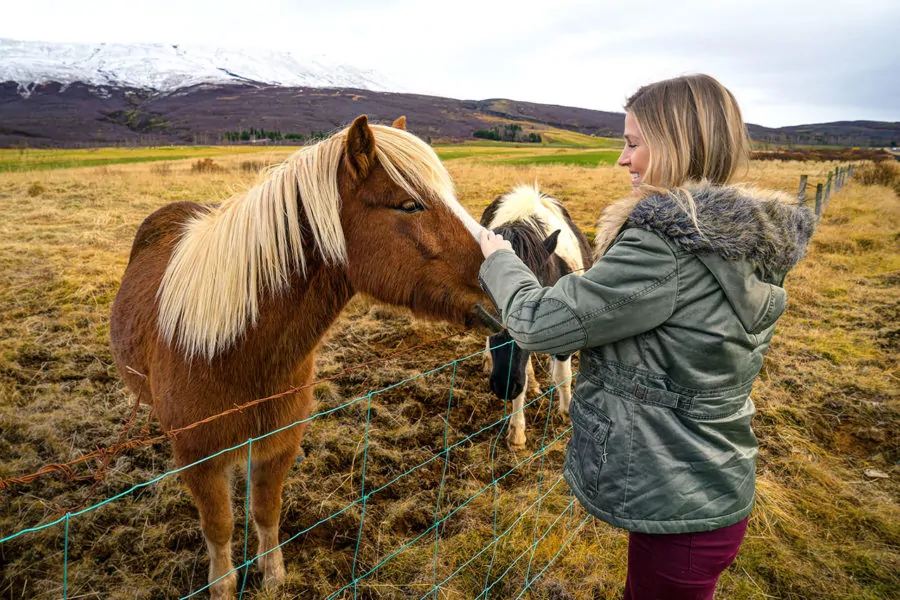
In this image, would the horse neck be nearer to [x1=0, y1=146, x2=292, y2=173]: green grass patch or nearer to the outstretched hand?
the outstretched hand

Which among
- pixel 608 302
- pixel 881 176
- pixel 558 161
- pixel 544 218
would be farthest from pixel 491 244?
pixel 558 161

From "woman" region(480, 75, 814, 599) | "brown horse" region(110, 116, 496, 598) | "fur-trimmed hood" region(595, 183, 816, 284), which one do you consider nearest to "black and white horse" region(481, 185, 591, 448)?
"brown horse" region(110, 116, 496, 598)

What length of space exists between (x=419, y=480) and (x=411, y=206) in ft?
8.29

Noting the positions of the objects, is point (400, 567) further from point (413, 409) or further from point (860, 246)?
point (860, 246)

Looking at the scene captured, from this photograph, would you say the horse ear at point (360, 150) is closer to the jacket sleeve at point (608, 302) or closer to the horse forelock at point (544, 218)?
the jacket sleeve at point (608, 302)

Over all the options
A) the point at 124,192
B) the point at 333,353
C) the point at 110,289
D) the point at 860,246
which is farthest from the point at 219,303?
the point at 124,192

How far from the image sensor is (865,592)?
2746 millimetres

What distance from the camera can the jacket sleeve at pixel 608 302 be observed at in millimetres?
1214

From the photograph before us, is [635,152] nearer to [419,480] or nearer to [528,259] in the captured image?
[528,259]

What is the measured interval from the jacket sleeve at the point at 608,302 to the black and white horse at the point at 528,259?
138 centimetres

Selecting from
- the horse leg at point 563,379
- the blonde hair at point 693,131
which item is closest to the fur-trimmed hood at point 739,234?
the blonde hair at point 693,131

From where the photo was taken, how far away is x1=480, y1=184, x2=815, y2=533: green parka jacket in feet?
4.01

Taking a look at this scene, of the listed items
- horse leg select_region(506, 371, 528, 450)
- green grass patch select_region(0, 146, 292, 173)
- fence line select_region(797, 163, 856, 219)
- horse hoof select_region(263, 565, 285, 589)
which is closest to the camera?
horse hoof select_region(263, 565, 285, 589)

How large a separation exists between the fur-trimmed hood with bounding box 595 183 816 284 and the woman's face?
0.20 meters
